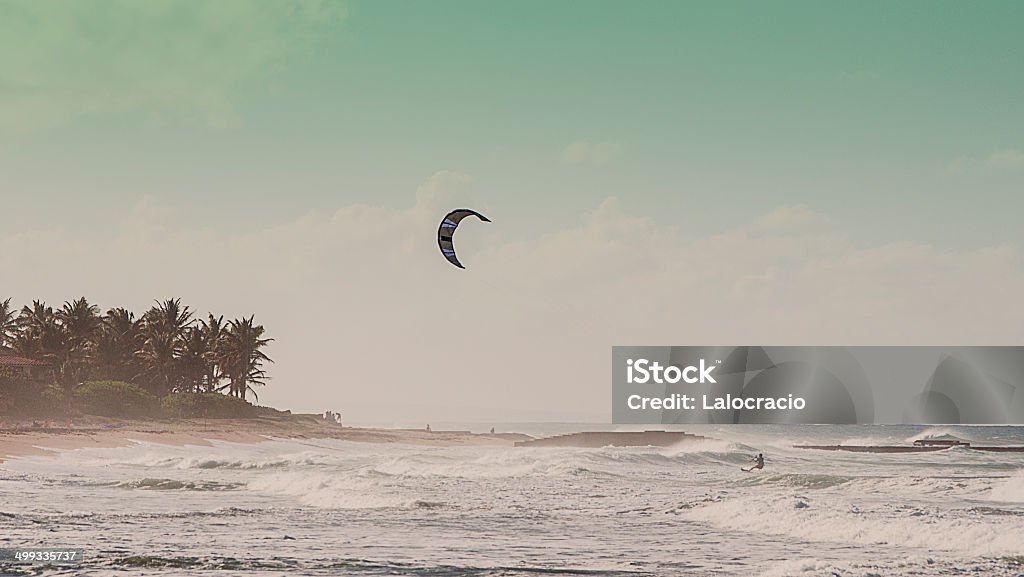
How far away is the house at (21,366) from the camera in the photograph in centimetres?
5653

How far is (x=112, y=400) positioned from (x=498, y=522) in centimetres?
4590

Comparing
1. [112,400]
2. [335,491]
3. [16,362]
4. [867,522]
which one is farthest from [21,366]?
[867,522]

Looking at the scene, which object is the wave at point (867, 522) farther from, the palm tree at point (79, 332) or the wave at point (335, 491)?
the palm tree at point (79, 332)

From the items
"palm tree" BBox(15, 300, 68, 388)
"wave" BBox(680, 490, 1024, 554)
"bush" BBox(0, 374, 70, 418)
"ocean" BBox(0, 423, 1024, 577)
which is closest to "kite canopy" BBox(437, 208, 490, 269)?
"ocean" BBox(0, 423, 1024, 577)

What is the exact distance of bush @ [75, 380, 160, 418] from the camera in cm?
5650

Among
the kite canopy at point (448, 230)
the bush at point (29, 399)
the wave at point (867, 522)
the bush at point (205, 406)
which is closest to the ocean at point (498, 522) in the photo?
the wave at point (867, 522)

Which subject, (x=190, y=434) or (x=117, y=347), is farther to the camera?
(x=117, y=347)

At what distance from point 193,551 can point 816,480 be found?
64.9 ft

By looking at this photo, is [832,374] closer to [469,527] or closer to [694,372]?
[694,372]

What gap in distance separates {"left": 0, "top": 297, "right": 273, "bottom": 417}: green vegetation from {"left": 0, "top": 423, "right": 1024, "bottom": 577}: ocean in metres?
26.8

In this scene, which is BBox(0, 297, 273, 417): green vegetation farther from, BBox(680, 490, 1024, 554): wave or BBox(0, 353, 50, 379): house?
BBox(680, 490, 1024, 554): wave

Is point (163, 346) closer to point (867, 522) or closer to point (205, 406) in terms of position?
point (205, 406)

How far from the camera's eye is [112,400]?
188 ft

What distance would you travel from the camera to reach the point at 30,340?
208ft
